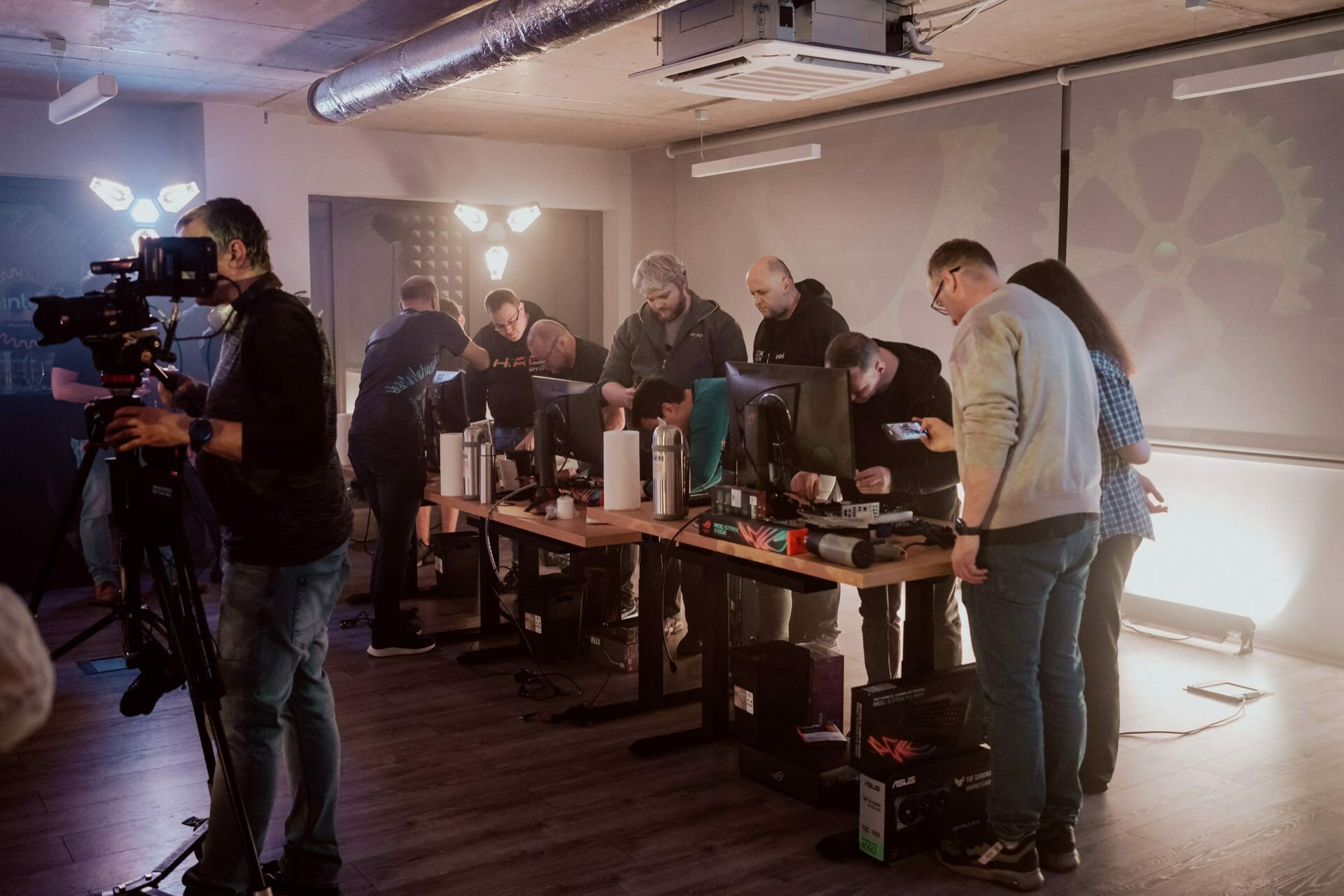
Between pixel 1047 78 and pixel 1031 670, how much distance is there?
3.94 metres

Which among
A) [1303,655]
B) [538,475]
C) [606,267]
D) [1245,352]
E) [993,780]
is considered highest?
[606,267]

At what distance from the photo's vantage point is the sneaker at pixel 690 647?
4.88 m

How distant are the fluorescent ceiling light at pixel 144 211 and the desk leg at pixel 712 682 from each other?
4.67 meters

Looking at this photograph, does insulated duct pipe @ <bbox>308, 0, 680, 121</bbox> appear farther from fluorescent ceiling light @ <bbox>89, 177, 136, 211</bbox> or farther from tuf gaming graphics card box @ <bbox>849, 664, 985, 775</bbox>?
tuf gaming graphics card box @ <bbox>849, 664, 985, 775</bbox>

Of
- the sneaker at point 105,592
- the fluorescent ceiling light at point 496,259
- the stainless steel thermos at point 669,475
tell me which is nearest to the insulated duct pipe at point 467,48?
the stainless steel thermos at point 669,475

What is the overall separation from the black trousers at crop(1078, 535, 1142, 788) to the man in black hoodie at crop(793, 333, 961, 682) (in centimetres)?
44

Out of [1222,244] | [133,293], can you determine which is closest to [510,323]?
[1222,244]

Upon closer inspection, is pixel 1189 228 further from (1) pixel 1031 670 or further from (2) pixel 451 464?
(2) pixel 451 464

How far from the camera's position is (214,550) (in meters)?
6.58

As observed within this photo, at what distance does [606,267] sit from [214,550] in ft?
11.9

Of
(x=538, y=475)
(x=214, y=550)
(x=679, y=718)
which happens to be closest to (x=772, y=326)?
(x=538, y=475)

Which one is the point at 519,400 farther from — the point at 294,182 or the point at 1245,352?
the point at 1245,352

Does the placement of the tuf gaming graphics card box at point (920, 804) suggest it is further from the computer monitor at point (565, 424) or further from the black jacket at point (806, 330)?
the black jacket at point (806, 330)

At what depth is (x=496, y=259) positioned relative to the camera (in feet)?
27.0
